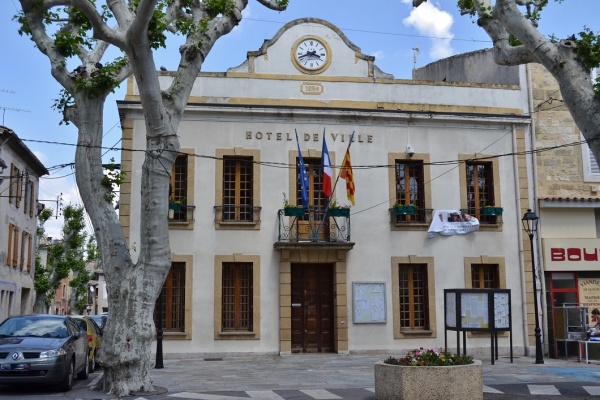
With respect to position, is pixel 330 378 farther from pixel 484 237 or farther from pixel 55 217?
pixel 55 217

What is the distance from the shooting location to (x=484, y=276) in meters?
21.2

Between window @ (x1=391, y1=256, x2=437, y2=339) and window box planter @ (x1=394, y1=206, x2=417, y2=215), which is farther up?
window box planter @ (x1=394, y1=206, x2=417, y2=215)

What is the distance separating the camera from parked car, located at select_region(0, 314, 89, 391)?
11.8 m

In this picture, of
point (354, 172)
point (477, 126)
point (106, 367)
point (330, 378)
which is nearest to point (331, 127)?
point (354, 172)

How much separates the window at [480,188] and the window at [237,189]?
671cm

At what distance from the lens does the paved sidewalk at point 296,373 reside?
1305 centimetres

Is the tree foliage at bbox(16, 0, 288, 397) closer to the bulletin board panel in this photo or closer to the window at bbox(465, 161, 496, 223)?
the bulletin board panel

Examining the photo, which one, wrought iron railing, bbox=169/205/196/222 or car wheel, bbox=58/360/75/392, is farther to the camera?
wrought iron railing, bbox=169/205/196/222

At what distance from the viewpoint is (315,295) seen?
67.7ft

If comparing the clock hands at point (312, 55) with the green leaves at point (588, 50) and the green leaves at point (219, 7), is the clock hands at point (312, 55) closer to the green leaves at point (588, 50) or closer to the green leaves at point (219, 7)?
the green leaves at point (219, 7)

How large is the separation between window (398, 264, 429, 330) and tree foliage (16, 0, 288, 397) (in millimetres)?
10206

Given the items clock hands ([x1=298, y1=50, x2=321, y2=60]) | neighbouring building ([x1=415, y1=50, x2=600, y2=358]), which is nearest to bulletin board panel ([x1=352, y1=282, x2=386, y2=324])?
neighbouring building ([x1=415, y1=50, x2=600, y2=358])

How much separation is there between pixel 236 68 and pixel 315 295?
23.5 ft

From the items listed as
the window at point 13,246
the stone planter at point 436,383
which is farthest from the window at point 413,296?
the window at point 13,246
